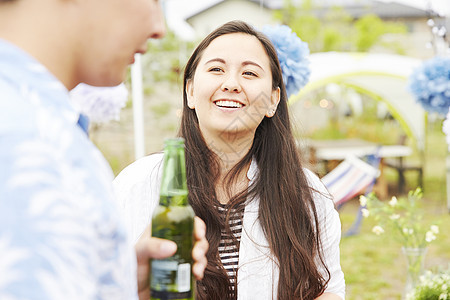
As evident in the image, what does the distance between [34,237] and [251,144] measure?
1.44 meters

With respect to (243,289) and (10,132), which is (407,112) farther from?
(10,132)

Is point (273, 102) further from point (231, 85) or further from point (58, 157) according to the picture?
point (58, 157)

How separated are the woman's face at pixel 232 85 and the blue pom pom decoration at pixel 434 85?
1986 millimetres

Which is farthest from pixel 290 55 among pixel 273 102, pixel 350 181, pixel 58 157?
pixel 350 181

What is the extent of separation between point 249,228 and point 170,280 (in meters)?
0.89

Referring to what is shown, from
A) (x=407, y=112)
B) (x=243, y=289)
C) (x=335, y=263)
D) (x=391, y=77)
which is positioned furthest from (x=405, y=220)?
(x=407, y=112)

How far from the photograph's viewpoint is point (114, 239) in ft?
1.93

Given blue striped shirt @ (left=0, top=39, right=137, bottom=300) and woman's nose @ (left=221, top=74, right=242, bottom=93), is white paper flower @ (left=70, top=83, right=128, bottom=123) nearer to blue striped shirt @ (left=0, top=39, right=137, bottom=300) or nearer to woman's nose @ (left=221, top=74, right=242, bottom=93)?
woman's nose @ (left=221, top=74, right=242, bottom=93)

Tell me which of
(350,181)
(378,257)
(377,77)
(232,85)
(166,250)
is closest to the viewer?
(166,250)

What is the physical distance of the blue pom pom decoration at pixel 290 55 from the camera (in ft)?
8.30

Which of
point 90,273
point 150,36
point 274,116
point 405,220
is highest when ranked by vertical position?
point 150,36

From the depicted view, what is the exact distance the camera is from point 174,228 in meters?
0.92

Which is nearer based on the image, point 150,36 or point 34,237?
point 34,237

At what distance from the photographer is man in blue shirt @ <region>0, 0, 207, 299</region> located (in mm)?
504
